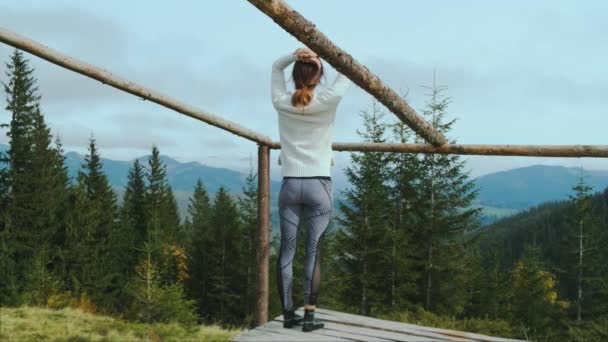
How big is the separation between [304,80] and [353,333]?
172 centimetres

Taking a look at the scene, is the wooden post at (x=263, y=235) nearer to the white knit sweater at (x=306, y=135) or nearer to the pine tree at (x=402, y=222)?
the white knit sweater at (x=306, y=135)

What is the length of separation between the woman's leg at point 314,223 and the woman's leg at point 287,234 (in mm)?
83

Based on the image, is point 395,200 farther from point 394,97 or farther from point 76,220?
point 76,220

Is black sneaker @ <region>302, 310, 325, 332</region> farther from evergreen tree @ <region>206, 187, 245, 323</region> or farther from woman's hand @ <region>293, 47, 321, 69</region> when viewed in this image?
evergreen tree @ <region>206, 187, 245, 323</region>

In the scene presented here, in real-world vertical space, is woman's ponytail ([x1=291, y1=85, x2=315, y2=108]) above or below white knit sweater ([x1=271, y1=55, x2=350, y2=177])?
above

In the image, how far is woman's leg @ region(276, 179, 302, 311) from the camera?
3.46 metres

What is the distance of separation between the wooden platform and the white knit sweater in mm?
1036

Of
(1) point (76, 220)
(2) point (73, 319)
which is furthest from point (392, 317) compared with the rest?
(1) point (76, 220)

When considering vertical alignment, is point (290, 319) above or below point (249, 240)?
above

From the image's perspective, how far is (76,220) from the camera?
35.0 meters

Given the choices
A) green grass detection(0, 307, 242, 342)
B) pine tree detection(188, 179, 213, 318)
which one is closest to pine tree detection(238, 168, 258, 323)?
pine tree detection(188, 179, 213, 318)

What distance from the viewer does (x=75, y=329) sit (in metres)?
7.18

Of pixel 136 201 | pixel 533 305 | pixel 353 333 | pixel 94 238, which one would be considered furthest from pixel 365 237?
pixel 136 201

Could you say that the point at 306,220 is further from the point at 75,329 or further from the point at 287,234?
the point at 75,329
